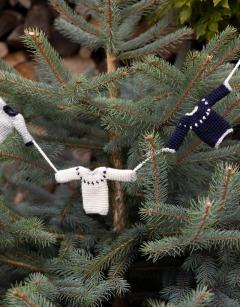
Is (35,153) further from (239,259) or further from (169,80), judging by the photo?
(239,259)

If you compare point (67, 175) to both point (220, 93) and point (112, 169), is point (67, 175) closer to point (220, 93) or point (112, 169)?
point (112, 169)

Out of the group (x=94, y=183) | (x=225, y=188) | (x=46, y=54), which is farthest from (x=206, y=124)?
(x=46, y=54)

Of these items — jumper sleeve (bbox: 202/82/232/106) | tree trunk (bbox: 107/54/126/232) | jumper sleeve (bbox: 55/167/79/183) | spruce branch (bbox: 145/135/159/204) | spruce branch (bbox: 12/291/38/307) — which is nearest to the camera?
spruce branch (bbox: 12/291/38/307)

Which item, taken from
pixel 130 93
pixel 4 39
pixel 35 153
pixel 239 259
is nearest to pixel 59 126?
pixel 35 153

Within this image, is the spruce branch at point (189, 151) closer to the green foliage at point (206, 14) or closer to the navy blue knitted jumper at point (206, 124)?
the navy blue knitted jumper at point (206, 124)

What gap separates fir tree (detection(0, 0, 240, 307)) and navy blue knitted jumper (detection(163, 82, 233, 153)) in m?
0.04

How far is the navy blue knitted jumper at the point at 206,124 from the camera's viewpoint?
3.36 feet

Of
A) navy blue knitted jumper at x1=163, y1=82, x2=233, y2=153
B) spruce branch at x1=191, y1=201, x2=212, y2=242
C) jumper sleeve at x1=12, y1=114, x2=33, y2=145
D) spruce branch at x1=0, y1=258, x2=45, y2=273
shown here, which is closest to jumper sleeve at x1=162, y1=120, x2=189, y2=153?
navy blue knitted jumper at x1=163, y1=82, x2=233, y2=153

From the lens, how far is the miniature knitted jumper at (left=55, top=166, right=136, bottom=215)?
1.10 m

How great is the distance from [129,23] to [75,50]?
55 centimetres

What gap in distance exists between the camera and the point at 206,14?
1.36m

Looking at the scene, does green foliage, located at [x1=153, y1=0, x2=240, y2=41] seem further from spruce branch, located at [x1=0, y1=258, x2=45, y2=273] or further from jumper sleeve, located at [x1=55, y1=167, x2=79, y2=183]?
spruce branch, located at [x1=0, y1=258, x2=45, y2=273]

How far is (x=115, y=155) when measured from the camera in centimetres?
131

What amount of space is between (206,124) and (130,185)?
0.87 ft
